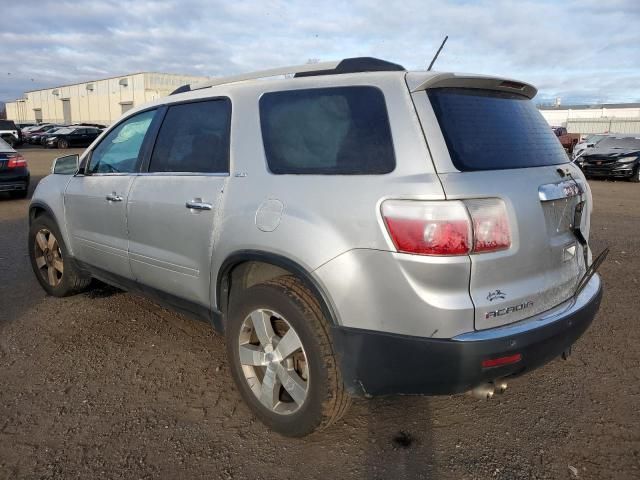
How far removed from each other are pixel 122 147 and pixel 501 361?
313 cm

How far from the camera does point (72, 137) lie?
111 ft

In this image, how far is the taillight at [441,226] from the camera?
215cm

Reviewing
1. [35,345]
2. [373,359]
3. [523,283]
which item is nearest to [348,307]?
[373,359]

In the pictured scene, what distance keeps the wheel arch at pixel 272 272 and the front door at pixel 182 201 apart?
0.13m

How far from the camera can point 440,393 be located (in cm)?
232

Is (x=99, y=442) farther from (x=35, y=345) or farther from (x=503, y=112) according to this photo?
(x=503, y=112)

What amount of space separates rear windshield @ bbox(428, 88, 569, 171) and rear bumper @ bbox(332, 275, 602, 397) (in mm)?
747

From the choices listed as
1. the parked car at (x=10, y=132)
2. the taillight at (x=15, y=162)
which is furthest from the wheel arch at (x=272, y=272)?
the parked car at (x=10, y=132)

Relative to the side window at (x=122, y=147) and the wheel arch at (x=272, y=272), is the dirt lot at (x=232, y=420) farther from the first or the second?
the side window at (x=122, y=147)

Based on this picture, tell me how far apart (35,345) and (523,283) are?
3.41 m

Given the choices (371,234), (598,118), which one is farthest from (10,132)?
(598,118)

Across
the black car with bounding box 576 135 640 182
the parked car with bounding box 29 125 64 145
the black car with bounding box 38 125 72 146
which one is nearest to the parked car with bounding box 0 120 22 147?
the black car with bounding box 38 125 72 146

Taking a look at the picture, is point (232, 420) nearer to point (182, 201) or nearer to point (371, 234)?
point (182, 201)

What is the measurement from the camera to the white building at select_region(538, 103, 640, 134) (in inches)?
1861
